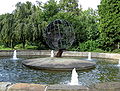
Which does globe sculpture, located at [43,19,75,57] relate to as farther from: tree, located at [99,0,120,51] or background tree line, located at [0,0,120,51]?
tree, located at [99,0,120,51]

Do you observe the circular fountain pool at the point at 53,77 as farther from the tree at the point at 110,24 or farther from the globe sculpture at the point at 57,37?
the tree at the point at 110,24

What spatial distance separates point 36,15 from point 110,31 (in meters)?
10.3

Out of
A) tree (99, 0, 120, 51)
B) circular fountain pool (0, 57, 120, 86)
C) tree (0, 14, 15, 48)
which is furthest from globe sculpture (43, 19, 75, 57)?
tree (99, 0, 120, 51)

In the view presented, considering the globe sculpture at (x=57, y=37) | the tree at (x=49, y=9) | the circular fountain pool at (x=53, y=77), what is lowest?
the circular fountain pool at (x=53, y=77)

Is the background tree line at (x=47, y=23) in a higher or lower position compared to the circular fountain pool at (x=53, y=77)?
higher

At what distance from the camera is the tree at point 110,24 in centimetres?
2194

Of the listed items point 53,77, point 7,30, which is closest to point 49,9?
point 7,30

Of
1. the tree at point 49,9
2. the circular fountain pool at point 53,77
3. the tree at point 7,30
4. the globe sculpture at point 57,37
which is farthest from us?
the tree at point 49,9

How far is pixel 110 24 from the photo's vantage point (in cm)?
2239

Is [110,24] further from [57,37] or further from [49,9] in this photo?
[49,9]

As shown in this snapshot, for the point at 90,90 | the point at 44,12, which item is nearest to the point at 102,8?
the point at 44,12

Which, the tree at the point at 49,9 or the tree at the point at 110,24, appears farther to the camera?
the tree at the point at 49,9

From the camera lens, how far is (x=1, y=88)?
3.77 meters

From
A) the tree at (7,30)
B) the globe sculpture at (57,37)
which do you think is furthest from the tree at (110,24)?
the tree at (7,30)
